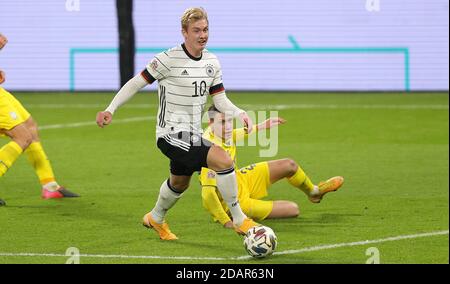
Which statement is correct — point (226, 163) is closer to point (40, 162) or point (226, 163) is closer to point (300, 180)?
point (300, 180)

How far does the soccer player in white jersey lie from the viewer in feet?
29.5

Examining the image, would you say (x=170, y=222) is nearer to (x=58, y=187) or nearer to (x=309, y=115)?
(x=58, y=187)

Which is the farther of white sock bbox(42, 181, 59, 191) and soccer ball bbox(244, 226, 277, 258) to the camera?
white sock bbox(42, 181, 59, 191)

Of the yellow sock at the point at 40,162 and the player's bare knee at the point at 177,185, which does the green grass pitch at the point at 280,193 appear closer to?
the yellow sock at the point at 40,162

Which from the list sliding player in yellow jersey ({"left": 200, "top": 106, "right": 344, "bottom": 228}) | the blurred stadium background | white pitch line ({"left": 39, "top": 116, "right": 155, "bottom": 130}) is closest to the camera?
sliding player in yellow jersey ({"left": 200, "top": 106, "right": 344, "bottom": 228})

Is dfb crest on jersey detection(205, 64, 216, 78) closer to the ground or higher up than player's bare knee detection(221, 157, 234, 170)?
higher up

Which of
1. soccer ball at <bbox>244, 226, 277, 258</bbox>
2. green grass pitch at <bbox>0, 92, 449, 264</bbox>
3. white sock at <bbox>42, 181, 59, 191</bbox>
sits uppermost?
soccer ball at <bbox>244, 226, 277, 258</bbox>

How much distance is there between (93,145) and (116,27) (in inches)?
402

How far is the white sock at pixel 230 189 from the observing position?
8.98 meters

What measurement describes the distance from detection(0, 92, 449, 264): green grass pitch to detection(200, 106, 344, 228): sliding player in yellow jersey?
16cm

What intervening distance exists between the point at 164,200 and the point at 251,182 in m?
1.23

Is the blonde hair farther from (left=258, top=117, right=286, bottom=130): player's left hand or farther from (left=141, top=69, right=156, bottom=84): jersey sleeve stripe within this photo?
(left=258, top=117, right=286, bottom=130): player's left hand

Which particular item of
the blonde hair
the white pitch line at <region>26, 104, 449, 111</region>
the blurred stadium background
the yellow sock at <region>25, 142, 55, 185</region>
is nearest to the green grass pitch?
the white pitch line at <region>26, 104, 449, 111</region>

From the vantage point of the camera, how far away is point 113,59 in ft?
88.5
